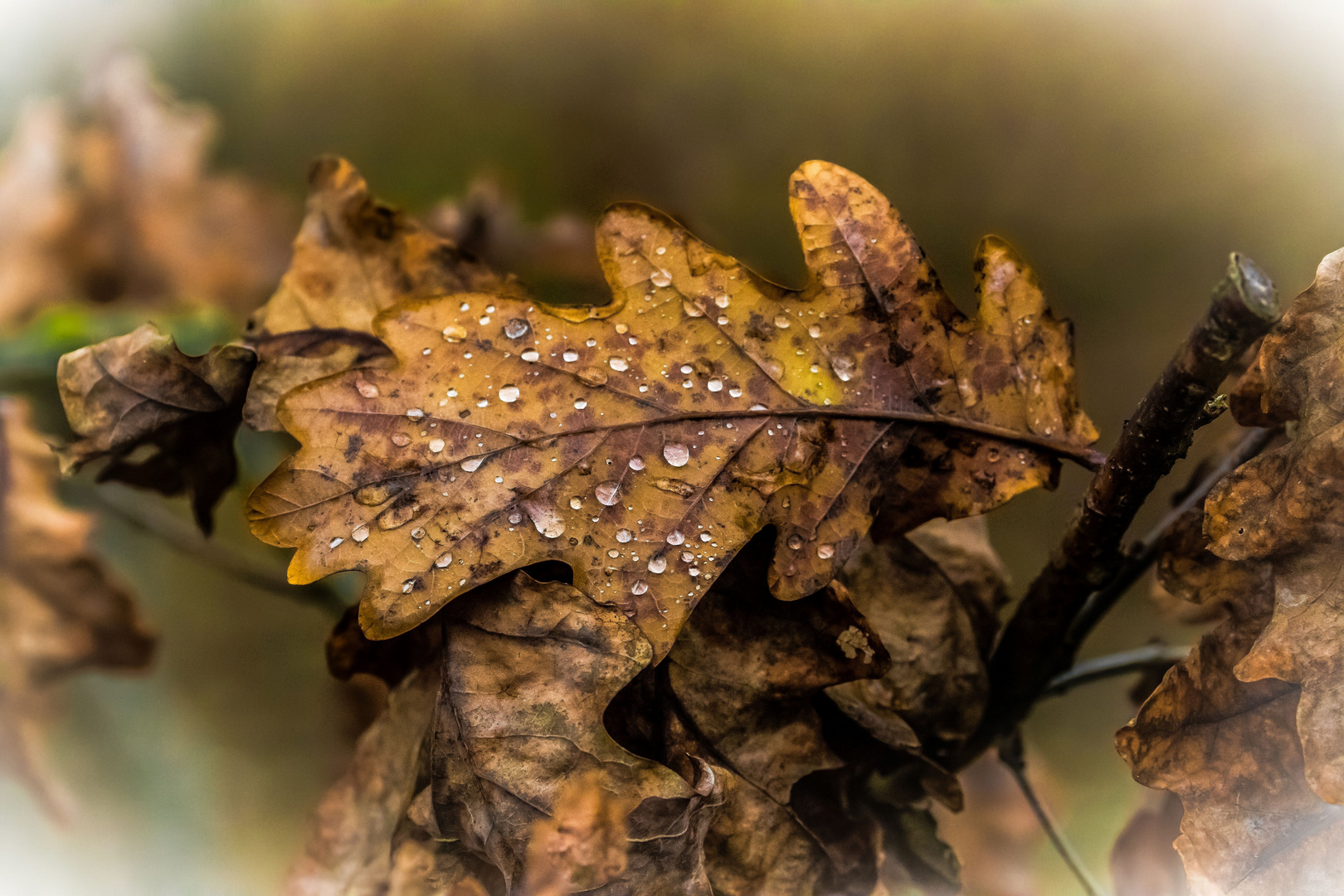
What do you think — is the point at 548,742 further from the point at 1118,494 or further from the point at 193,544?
the point at 193,544

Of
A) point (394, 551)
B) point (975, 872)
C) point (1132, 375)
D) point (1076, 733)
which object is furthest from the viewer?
point (1132, 375)

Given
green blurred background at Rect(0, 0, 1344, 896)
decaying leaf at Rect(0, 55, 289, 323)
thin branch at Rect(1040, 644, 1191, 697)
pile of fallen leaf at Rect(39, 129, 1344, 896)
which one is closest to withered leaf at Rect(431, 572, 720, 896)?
pile of fallen leaf at Rect(39, 129, 1344, 896)

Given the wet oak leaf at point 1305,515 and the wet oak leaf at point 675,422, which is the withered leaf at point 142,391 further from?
the wet oak leaf at point 1305,515

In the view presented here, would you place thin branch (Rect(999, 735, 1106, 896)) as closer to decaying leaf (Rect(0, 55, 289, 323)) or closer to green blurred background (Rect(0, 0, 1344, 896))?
green blurred background (Rect(0, 0, 1344, 896))

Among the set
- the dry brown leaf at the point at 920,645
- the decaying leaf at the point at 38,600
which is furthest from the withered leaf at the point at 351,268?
the decaying leaf at the point at 38,600

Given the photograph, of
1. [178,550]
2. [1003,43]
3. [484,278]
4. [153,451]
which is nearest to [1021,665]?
[484,278]

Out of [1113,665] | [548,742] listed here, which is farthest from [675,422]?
[1113,665]

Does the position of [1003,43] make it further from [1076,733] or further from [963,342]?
[1076,733]
